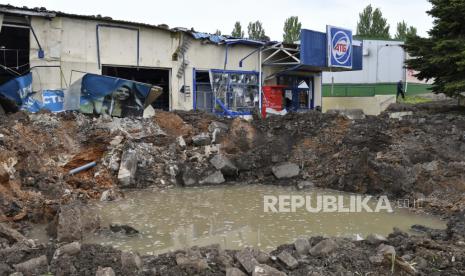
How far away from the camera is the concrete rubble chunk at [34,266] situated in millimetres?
5773

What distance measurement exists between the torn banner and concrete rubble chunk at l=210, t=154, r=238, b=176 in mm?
3934

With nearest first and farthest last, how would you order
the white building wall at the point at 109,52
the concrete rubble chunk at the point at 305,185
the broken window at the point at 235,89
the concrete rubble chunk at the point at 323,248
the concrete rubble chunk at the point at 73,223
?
the concrete rubble chunk at the point at 323,248, the concrete rubble chunk at the point at 73,223, the concrete rubble chunk at the point at 305,185, the white building wall at the point at 109,52, the broken window at the point at 235,89

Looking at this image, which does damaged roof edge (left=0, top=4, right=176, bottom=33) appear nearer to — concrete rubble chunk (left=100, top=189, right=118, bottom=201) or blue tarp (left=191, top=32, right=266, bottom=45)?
blue tarp (left=191, top=32, right=266, bottom=45)

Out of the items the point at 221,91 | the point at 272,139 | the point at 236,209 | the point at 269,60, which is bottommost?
the point at 236,209

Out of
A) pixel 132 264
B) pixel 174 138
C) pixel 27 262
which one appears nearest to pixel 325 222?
pixel 132 264

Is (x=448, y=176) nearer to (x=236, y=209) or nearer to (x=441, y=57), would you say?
(x=236, y=209)

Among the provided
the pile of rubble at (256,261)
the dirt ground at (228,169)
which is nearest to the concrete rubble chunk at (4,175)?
the dirt ground at (228,169)

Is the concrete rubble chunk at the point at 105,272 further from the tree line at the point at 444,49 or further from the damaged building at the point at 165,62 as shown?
the tree line at the point at 444,49

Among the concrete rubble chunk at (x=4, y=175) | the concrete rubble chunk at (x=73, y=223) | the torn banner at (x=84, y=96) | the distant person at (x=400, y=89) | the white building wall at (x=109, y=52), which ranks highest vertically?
the white building wall at (x=109, y=52)

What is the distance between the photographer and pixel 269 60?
942 inches

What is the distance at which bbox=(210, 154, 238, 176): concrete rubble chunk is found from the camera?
570 inches

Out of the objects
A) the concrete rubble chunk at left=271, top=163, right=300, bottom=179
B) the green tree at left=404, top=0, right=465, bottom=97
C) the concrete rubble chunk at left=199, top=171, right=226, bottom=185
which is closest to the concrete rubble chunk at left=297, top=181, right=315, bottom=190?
the concrete rubble chunk at left=271, top=163, right=300, bottom=179

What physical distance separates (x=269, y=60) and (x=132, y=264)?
19066 millimetres

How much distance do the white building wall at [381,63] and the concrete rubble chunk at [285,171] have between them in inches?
967
